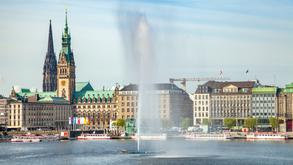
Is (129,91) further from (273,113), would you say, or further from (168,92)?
(273,113)

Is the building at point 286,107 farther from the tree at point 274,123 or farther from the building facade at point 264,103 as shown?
the tree at point 274,123

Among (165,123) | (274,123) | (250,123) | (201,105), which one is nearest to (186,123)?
(165,123)

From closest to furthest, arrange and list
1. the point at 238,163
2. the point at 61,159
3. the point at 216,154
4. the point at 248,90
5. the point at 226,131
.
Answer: the point at 238,163, the point at 61,159, the point at 216,154, the point at 226,131, the point at 248,90

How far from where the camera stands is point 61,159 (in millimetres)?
89000

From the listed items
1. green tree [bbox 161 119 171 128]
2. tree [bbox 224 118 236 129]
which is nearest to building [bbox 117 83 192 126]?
green tree [bbox 161 119 171 128]

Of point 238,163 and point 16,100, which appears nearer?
point 238,163

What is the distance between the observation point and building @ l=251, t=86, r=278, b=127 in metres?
182

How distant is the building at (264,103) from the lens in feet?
598

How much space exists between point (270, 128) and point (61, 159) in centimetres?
9617

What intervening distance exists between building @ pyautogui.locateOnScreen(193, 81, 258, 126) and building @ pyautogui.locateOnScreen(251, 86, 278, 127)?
1.60m

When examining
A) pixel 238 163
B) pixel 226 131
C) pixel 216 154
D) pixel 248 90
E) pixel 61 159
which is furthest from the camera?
pixel 248 90

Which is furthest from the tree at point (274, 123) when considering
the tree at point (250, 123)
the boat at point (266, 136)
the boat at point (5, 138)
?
the boat at point (5, 138)

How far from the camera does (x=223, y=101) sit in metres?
189

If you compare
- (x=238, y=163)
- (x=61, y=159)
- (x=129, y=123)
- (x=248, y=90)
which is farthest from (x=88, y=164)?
(x=248, y=90)
